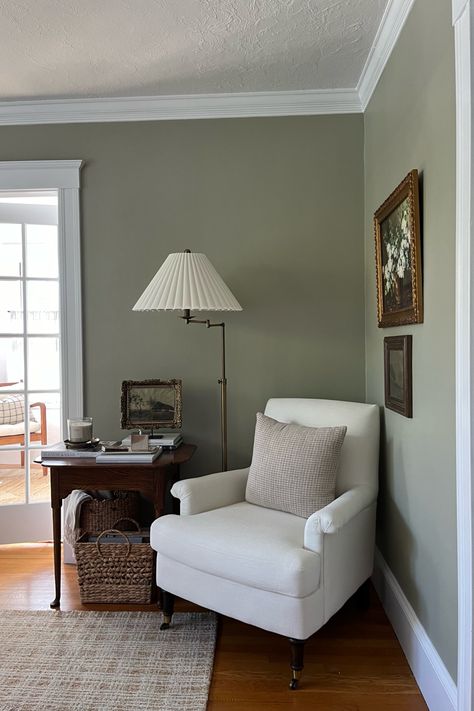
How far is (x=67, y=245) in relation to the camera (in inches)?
122

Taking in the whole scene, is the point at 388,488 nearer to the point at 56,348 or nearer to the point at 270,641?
the point at 270,641

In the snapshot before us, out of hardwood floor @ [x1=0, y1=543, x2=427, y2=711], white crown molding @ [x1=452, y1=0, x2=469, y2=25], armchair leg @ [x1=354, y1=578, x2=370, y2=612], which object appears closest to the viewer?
white crown molding @ [x1=452, y1=0, x2=469, y2=25]

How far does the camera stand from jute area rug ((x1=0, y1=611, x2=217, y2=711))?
1.90 meters

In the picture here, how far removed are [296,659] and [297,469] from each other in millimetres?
703

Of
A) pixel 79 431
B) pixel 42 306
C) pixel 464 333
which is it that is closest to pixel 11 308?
pixel 42 306

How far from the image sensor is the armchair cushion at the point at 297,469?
7.52ft

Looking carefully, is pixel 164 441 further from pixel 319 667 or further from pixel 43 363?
pixel 319 667

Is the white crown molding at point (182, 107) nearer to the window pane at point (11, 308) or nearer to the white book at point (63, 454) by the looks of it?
the window pane at point (11, 308)

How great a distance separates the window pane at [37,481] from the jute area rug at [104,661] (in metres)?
0.83

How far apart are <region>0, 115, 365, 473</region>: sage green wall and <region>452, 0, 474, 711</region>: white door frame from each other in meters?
1.51

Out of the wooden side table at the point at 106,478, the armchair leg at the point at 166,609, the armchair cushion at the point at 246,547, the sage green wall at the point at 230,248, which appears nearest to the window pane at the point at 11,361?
the sage green wall at the point at 230,248

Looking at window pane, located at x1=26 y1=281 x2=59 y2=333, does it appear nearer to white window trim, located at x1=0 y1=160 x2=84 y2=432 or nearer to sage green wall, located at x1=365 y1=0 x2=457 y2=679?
white window trim, located at x1=0 y1=160 x2=84 y2=432

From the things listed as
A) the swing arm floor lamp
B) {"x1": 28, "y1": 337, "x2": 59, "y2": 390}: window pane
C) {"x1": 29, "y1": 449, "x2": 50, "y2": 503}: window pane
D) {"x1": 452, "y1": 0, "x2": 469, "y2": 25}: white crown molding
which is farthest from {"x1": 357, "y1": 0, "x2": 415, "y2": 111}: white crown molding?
{"x1": 29, "y1": 449, "x2": 50, "y2": 503}: window pane

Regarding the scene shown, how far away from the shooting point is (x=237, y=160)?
3.05m
